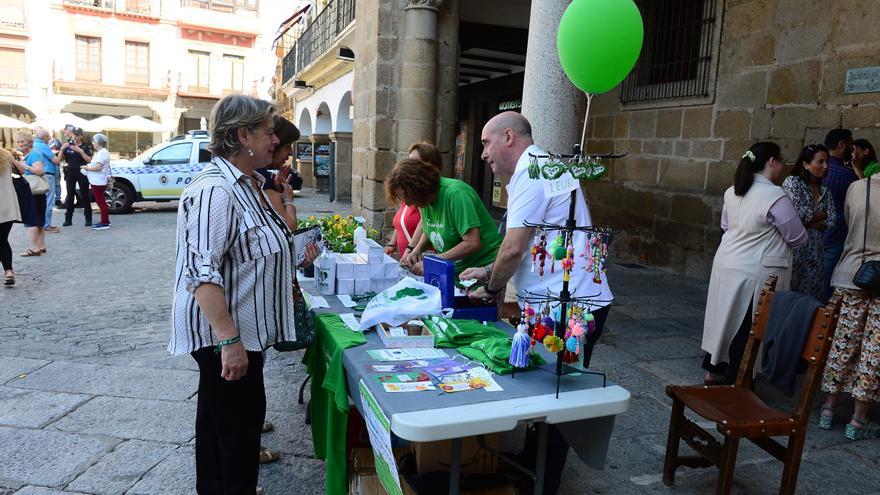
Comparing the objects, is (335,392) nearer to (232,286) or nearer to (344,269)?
(232,286)

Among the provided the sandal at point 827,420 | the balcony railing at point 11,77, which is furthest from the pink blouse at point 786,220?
the balcony railing at point 11,77

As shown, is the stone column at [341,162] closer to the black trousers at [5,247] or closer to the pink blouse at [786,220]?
the black trousers at [5,247]

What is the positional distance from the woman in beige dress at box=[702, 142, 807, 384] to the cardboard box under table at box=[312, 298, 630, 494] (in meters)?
2.03

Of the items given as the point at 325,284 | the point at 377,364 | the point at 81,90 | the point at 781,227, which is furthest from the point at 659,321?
the point at 81,90

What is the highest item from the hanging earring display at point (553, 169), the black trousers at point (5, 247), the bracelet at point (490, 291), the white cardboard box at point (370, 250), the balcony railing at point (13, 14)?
the balcony railing at point (13, 14)

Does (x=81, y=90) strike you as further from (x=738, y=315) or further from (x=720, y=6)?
(x=738, y=315)

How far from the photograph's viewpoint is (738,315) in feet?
12.0

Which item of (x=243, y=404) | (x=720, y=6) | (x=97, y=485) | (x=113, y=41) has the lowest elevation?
(x=97, y=485)

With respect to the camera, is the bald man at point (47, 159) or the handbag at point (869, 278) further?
the bald man at point (47, 159)

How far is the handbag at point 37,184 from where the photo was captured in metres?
7.84

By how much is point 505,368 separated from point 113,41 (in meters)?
33.3

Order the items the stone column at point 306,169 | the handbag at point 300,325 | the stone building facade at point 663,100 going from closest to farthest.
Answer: the handbag at point 300,325 < the stone building facade at point 663,100 < the stone column at point 306,169

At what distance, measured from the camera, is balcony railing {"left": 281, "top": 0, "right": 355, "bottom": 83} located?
A: 47.3 ft

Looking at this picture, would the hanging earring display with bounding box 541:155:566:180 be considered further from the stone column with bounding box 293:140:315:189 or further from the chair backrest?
the stone column with bounding box 293:140:315:189
